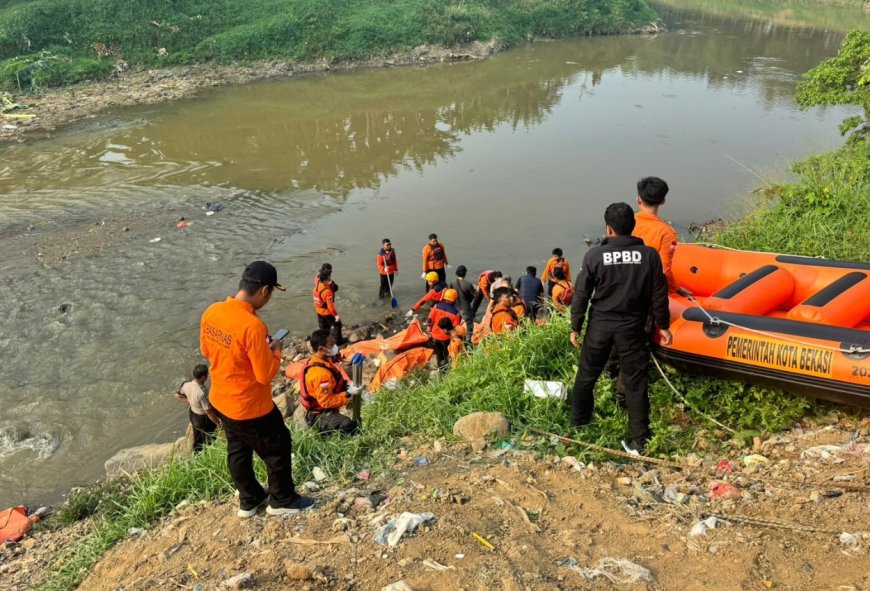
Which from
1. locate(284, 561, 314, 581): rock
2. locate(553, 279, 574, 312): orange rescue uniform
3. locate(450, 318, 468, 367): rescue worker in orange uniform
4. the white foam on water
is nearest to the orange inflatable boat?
locate(553, 279, 574, 312): orange rescue uniform

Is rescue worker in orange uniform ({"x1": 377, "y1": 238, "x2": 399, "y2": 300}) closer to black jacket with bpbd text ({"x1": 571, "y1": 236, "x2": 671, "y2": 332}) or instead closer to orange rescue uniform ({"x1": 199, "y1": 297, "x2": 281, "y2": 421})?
black jacket with bpbd text ({"x1": 571, "y1": 236, "x2": 671, "y2": 332})

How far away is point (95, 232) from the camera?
12.1m

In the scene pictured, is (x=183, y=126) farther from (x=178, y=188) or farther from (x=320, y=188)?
(x=320, y=188)

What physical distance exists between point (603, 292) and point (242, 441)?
239cm

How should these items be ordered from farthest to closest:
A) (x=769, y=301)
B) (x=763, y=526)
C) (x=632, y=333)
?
1. (x=769, y=301)
2. (x=632, y=333)
3. (x=763, y=526)

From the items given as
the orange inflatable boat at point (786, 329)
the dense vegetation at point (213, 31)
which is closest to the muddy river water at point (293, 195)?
the dense vegetation at point (213, 31)

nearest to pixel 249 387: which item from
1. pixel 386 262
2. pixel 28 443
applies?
pixel 28 443

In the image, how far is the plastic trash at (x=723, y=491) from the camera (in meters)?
3.50

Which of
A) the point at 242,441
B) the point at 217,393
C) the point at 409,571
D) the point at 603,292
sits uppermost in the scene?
the point at 603,292

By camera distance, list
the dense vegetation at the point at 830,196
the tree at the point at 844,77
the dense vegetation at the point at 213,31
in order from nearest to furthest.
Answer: the dense vegetation at the point at 830,196, the tree at the point at 844,77, the dense vegetation at the point at 213,31

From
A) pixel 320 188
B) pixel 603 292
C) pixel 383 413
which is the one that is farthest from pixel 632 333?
pixel 320 188

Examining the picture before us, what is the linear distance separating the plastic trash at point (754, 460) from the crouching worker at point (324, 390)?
9.34 ft

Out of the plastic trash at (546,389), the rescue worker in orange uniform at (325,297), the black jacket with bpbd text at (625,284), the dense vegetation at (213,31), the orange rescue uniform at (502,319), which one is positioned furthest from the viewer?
the dense vegetation at (213,31)

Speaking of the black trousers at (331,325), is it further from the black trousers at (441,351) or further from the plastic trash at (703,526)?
the plastic trash at (703,526)
